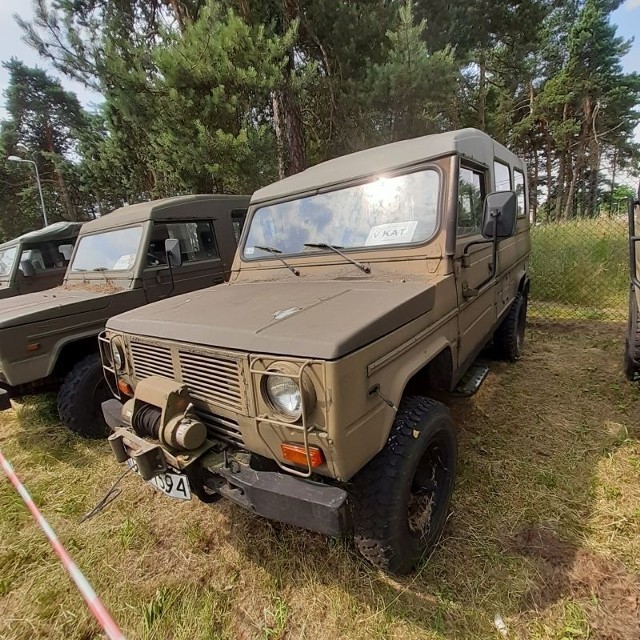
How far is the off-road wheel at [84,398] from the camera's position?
347 centimetres

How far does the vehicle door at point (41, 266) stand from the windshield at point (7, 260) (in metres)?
0.19

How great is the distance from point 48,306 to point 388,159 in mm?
3042

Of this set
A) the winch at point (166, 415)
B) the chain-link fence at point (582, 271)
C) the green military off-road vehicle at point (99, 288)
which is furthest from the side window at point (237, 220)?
the chain-link fence at point (582, 271)

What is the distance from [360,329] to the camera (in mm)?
1633

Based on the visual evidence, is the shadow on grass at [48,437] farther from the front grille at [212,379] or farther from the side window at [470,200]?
the side window at [470,200]

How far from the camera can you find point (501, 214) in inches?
92.7

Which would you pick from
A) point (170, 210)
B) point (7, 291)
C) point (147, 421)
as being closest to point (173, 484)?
point (147, 421)

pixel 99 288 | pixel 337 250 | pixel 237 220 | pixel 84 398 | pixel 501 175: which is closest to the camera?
pixel 337 250

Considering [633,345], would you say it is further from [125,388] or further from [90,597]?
[90,597]

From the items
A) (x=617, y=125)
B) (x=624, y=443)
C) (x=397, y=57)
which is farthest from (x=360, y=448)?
(x=617, y=125)

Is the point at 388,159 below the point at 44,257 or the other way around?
the other way around

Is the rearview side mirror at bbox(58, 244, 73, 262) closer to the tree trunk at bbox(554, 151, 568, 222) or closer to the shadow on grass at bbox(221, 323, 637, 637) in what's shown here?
the shadow on grass at bbox(221, 323, 637, 637)

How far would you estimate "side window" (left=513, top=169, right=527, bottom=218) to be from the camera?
14.7 feet

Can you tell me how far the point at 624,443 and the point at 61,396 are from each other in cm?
445
